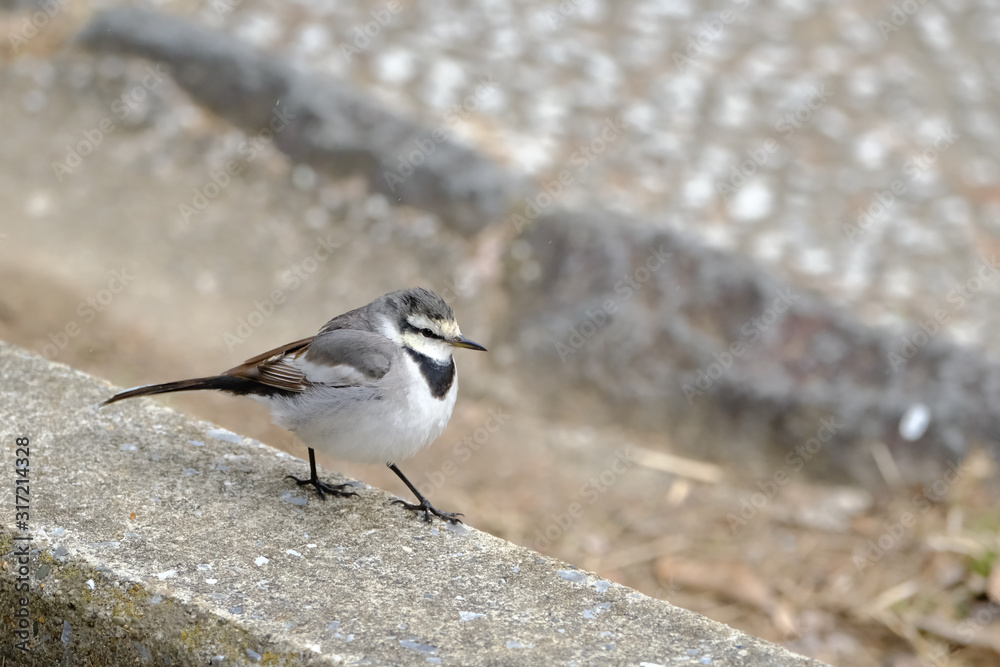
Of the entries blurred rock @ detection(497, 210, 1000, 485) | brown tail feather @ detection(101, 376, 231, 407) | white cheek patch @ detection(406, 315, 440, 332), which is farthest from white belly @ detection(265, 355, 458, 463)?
blurred rock @ detection(497, 210, 1000, 485)

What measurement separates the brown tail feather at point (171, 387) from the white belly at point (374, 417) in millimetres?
248

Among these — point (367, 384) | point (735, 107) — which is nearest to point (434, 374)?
point (367, 384)

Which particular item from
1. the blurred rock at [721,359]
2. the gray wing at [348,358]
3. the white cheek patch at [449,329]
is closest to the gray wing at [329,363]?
the gray wing at [348,358]

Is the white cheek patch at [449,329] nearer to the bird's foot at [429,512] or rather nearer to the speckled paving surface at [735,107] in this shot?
the bird's foot at [429,512]

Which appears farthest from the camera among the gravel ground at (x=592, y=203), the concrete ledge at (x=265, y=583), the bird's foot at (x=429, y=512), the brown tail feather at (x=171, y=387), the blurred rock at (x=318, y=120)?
the blurred rock at (x=318, y=120)

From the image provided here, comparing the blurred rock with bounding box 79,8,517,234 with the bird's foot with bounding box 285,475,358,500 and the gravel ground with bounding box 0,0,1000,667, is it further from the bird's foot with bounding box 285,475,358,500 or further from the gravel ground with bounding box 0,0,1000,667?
the bird's foot with bounding box 285,475,358,500

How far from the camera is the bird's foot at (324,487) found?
10.1 feet

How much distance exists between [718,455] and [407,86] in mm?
Answer: 2875

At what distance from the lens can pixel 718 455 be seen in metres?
5.26

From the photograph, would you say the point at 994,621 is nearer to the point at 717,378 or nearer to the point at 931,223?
the point at 717,378

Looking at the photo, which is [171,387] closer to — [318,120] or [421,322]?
[421,322]

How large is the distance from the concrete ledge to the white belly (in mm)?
154

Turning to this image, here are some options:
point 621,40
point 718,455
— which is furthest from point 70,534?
point 621,40

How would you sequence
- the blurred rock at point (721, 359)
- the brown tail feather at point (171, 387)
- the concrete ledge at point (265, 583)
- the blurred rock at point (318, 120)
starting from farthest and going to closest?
the blurred rock at point (318, 120)
the blurred rock at point (721, 359)
the brown tail feather at point (171, 387)
the concrete ledge at point (265, 583)
